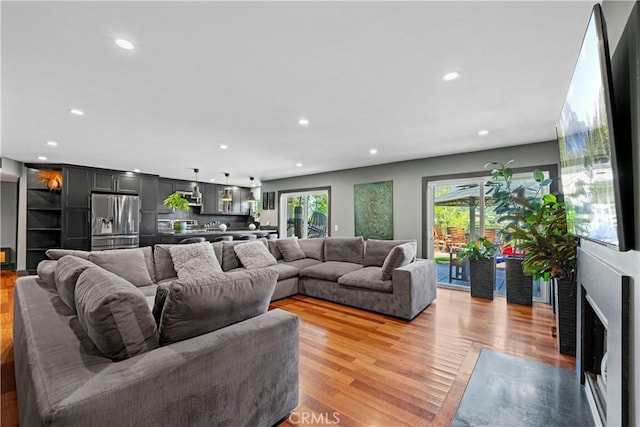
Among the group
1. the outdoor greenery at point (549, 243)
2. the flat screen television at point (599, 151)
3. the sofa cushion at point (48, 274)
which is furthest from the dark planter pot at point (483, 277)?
the sofa cushion at point (48, 274)

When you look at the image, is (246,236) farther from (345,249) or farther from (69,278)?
(69,278)

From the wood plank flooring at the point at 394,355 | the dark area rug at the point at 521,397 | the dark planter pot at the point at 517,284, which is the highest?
the dark planter pot at the point at 517,284

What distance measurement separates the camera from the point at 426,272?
3.77m

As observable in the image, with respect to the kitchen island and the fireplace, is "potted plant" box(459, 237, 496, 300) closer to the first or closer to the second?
the fireplace

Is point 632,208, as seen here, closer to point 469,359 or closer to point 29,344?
point 469,359

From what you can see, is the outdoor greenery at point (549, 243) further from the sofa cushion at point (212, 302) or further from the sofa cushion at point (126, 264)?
the sofa cushion at point (126, 264)

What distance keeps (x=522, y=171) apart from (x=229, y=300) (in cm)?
477

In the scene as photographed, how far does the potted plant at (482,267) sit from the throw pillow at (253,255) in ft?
10.5

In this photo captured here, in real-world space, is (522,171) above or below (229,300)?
above

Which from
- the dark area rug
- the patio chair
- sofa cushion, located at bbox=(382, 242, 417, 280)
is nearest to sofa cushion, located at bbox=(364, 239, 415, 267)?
sofa cushion, located at bbox=(382, 242, 417, 280)

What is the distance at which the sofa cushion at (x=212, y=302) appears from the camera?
4.27 feet

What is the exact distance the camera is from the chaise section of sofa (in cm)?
95

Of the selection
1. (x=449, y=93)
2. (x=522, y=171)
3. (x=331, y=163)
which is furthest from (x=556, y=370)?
(x=331, y=163)

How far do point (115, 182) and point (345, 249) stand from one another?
19.3 ft
